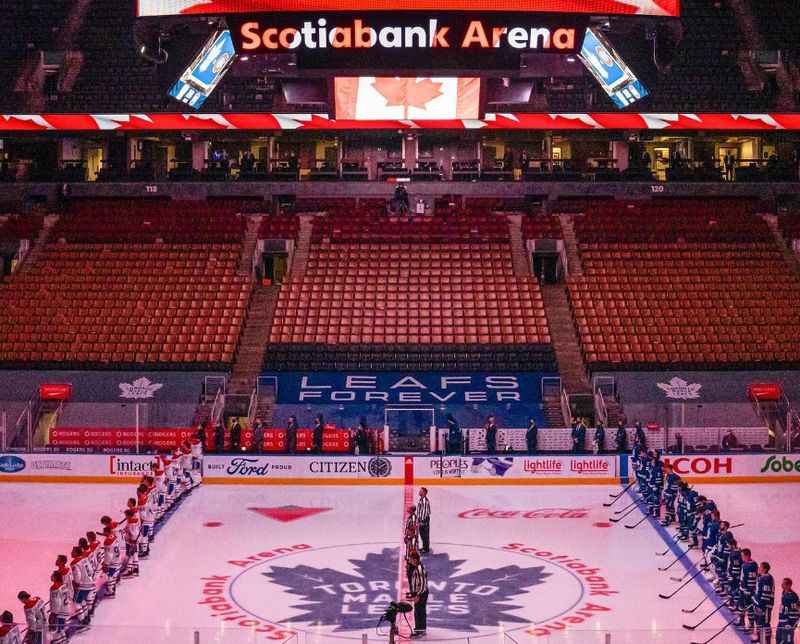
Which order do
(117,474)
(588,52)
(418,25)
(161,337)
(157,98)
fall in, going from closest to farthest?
1. (418,25)
2. (588,52)
3. (117,474)
4. (161,337)
5. (157,98)

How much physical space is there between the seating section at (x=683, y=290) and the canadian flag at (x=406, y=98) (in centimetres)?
1328

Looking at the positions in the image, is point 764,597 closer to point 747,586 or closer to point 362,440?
point 747,586

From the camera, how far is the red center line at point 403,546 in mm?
18359

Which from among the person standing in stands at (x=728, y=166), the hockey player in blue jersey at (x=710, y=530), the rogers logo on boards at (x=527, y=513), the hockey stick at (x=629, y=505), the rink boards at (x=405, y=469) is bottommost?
the hockey player in blue jersey at (x=710, y=530)

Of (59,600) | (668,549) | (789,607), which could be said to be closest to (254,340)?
(668,549)

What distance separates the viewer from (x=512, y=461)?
2925 cm

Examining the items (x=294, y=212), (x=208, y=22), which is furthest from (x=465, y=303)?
(x=208, y=22)

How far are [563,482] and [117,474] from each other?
1054 centimetres

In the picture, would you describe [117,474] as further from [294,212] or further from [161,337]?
[294,212]

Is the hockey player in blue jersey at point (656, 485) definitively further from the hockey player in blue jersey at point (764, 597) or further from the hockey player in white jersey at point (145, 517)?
the hockey player in white jersey at point (145, 517)

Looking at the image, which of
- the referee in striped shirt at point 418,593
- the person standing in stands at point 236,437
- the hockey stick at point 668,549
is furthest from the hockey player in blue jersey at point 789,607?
the person standing in stands at point 236,437

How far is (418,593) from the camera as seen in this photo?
17.5m

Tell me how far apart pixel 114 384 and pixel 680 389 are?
1572cm

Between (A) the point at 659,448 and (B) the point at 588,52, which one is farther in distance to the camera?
(A) the point at 659,448
